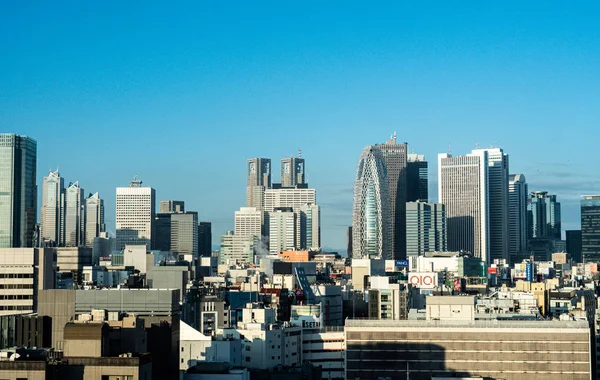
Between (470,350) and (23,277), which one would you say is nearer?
(470,350)

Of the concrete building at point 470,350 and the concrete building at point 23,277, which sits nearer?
the concrete building at point 470,350

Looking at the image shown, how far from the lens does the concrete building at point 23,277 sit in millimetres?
100938

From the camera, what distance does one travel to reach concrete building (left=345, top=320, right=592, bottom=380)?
83.4m

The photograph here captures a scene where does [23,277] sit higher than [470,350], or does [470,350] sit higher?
[23,277]

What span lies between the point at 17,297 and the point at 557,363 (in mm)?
47951

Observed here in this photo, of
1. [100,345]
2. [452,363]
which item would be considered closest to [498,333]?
[452,363]

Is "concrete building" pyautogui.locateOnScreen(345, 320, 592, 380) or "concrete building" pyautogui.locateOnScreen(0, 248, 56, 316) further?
"concrete building" pyautogui.locateOnScreen(0, 248, 56, 316)

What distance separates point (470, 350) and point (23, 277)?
42895mm

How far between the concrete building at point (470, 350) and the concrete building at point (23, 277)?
32.3m

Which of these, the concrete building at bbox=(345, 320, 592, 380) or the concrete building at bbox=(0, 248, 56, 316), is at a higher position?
the concrete building at bbox=(0, 248, 56, 316)

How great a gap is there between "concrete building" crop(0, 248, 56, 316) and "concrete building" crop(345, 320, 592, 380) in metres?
32.3

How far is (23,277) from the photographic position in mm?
103812

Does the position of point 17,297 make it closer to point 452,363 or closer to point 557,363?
point 452,363

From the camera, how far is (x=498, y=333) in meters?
85.0
